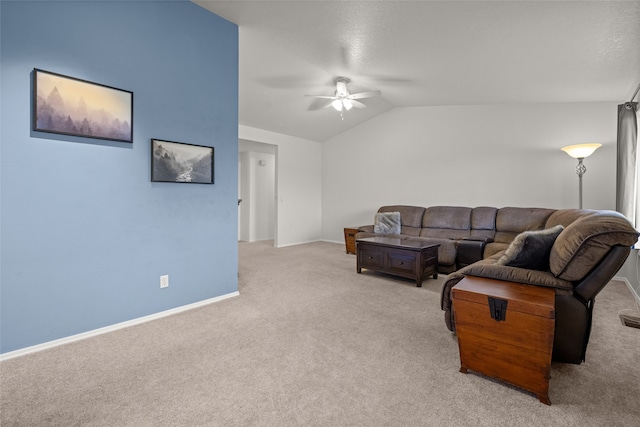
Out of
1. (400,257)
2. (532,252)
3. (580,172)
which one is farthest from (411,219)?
(532,252)

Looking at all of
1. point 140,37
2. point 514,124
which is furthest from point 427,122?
point 140,37

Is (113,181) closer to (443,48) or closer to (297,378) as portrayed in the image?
(297,378)

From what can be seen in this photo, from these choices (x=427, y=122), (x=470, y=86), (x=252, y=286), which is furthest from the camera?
(x=427, y=122)

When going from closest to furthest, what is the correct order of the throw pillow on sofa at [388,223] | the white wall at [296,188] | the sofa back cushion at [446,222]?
1. the sofa back cushion at [446,222]
2. the throw pillow on sofa at [388,223]
3. the white wall at [296,188]

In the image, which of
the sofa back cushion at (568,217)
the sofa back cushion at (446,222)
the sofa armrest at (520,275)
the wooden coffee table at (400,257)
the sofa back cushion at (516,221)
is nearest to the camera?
the sofa armrest at (520,275)

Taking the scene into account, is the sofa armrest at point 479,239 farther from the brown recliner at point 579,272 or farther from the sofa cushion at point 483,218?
the brown recliner at point 579,272

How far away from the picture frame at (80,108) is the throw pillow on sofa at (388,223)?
4114mm

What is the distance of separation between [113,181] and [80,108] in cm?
57

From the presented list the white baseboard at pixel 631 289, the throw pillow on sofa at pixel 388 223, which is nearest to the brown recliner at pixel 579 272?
the white baseboard at pixel 631 289

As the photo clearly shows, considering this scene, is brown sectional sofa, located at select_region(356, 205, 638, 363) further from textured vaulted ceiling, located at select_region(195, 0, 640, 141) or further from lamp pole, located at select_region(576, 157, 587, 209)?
lamp pole, located at select_region(576, 157, 587, 209)

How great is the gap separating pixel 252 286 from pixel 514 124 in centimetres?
486

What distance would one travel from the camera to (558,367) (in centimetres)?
195

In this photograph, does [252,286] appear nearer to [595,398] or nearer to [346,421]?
[346,421]

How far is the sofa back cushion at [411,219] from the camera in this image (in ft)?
18.1
